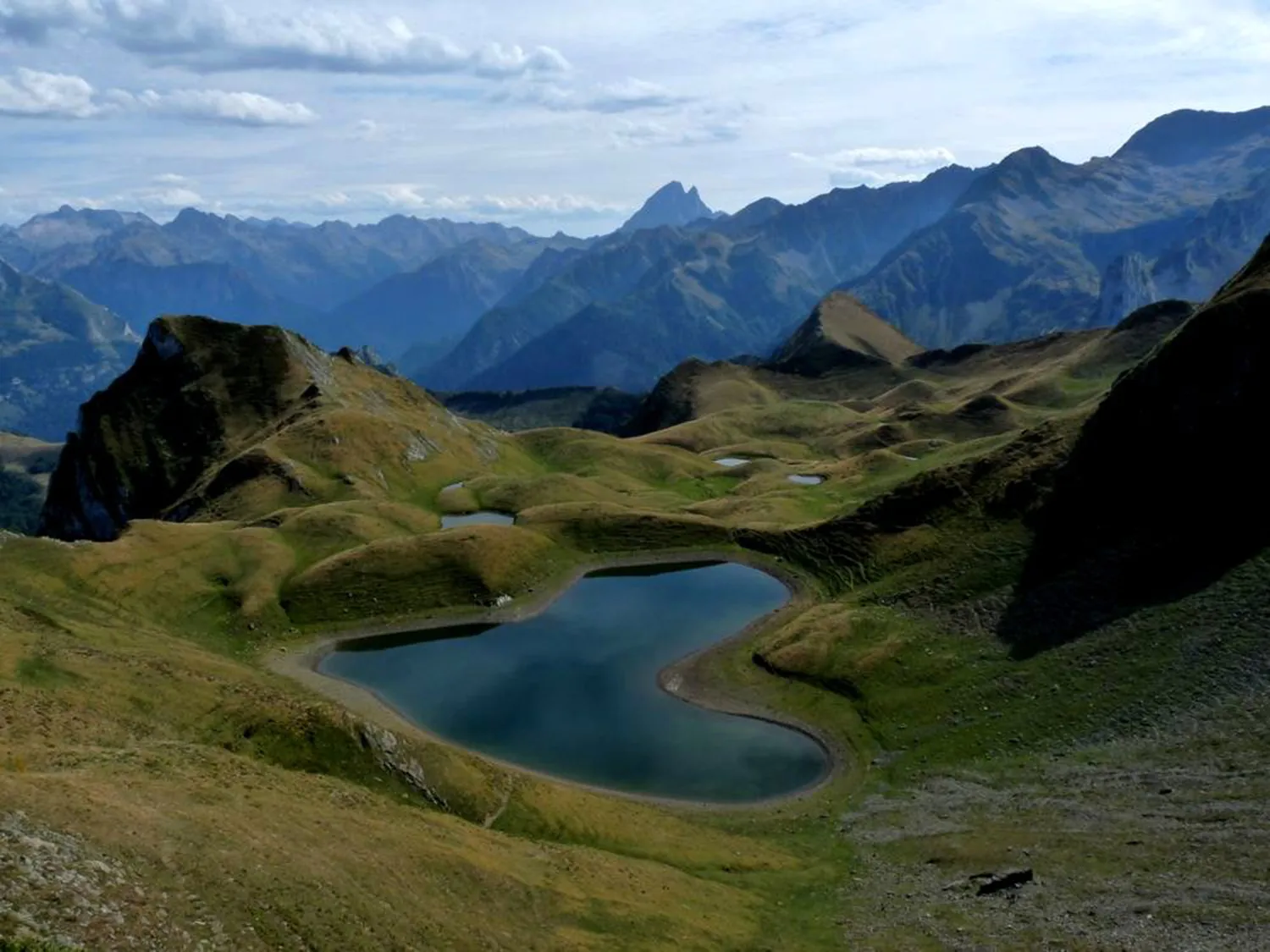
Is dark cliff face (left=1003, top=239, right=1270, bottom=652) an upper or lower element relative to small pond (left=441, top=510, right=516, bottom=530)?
upper

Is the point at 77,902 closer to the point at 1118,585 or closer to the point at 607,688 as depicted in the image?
the point at 607,688

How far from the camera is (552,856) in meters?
→ 62.3

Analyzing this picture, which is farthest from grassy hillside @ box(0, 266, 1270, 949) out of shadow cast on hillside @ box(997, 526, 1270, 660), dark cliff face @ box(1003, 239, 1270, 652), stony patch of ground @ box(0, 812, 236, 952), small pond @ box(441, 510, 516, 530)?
small pond @ box(441, 510, 516, 530)

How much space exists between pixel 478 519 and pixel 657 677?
270 ft

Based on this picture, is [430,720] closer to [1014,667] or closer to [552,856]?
[552,856]

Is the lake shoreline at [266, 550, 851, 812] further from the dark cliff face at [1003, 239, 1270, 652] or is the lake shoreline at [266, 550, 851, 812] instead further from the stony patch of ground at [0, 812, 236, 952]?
the stony patch of ground at [0, 812, 236, 952]

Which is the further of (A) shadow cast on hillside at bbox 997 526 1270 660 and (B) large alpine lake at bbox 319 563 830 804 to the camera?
(A) shadow cast on hillside at bbox 997 526 1270 660

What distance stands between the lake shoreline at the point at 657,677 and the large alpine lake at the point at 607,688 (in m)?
1.11

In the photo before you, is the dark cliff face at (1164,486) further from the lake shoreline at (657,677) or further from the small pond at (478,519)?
the small pond at (478,519)

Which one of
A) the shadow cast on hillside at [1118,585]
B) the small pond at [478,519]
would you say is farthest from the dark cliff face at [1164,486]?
the small pond at [478,519]

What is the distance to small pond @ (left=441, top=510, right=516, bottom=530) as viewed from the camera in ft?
610

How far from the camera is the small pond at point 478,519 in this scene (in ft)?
610

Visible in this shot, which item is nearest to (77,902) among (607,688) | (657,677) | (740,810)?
(740,810)

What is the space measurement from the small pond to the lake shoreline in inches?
1374
